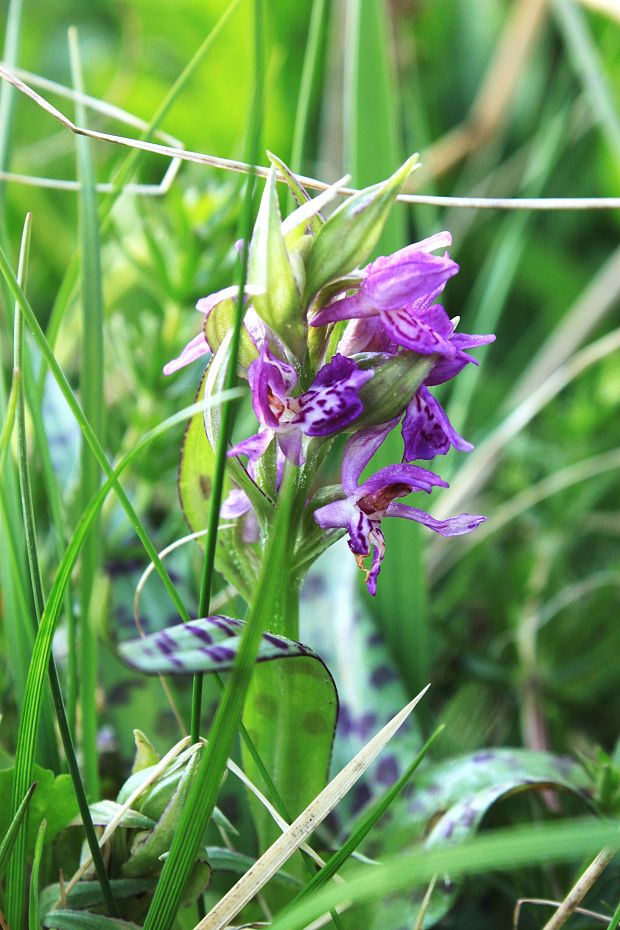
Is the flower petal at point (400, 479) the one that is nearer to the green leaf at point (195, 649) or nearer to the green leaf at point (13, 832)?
the green leaf at point (195, 649)

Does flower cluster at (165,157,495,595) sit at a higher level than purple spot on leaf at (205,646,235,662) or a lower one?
higher

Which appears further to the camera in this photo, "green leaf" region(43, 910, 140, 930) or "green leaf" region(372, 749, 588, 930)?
"green leaf" region(372, 749, 588, 930)

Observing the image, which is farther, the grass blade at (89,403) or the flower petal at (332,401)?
the grass blade at (89,403)

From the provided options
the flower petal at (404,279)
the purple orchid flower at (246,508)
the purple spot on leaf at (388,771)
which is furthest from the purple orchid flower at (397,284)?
the purple spot on leaf at (388,771)

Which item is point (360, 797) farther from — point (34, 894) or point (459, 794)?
point (34, 894)

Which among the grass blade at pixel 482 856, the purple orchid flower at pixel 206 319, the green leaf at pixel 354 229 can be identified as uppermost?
the green leaf at pixel 354 229

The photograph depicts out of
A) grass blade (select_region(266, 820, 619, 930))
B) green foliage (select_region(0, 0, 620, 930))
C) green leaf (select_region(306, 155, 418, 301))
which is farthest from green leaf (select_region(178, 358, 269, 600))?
grass blade (select_region(266, 820, 619, 930))

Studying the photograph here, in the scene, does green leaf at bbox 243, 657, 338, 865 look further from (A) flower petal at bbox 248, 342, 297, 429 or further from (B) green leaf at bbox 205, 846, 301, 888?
(A) flower petal at bbox 248, 342, 297, 429
